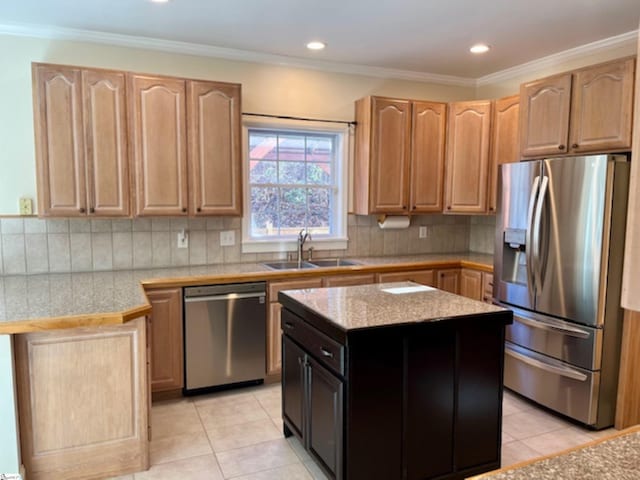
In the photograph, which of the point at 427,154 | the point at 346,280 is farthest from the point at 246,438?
the point at 427,154

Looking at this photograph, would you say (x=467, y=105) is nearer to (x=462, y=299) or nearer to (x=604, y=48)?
(x=604, y=48)

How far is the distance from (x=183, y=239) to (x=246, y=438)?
1.66 meters

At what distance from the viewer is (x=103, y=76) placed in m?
3.07

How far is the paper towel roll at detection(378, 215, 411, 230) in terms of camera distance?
4.39m

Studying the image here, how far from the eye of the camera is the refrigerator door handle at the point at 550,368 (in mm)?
2903

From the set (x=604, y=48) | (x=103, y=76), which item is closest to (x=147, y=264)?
(x=103, y=76)

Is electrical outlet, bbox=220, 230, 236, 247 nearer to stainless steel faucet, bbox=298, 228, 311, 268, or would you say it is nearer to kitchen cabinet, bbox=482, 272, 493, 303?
stainless steel faucet, bbox=298, 228, 311, 268

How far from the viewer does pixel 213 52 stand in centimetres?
366

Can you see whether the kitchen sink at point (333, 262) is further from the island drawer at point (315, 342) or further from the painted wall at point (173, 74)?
the island drawer at point (315, 342)

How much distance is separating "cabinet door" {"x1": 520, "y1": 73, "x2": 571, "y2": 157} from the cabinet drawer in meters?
1.88

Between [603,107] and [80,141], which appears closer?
[603,107]

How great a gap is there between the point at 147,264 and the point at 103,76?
55.3 inches

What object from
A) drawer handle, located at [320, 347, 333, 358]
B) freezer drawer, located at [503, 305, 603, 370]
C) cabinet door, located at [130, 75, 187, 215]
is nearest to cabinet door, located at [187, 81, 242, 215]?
cabinet door, located at [130, 75, 187, 215]

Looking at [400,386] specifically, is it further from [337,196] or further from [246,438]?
[337,196]
